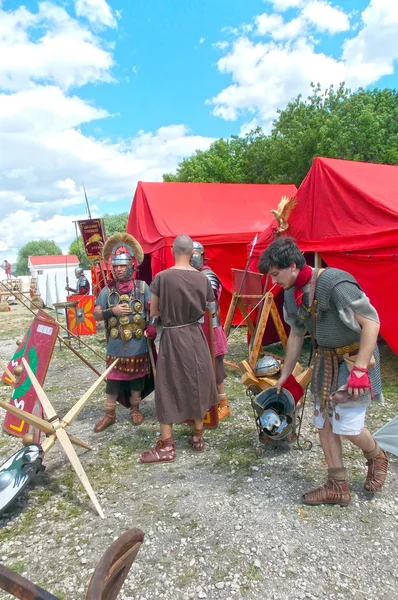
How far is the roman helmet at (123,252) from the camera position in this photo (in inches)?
149

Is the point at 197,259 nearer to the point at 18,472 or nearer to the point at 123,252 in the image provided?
the point at 123,252

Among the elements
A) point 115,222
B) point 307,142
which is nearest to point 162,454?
point 307,142

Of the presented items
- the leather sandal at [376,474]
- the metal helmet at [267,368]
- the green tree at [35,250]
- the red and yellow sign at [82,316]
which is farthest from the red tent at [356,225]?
the green tree at [35,250]

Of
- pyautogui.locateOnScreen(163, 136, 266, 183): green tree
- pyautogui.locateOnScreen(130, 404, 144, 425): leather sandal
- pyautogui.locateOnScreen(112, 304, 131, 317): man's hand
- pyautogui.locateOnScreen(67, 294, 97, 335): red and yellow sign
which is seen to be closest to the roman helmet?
pyautogui.locateOnScreen(112, 304, 131, 317): man's hand

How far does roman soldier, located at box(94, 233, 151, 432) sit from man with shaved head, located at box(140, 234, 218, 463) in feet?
2.17

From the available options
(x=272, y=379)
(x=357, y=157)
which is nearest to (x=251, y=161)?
(x=357, y=157)

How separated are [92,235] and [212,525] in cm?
899

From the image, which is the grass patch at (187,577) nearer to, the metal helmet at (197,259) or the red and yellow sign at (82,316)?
the metal helmet at (197,259)

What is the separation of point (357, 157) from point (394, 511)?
641 inches

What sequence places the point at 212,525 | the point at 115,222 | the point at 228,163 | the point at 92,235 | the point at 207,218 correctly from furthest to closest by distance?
the point at 115,222 < the point at 228,163 < the point at 92,235 < the point at 207,218 < the point at 212,525

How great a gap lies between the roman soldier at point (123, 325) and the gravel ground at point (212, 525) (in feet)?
1.63

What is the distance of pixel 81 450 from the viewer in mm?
3508

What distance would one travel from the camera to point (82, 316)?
8.95 metres

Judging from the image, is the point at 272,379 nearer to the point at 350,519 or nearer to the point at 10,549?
the point at 350,519
